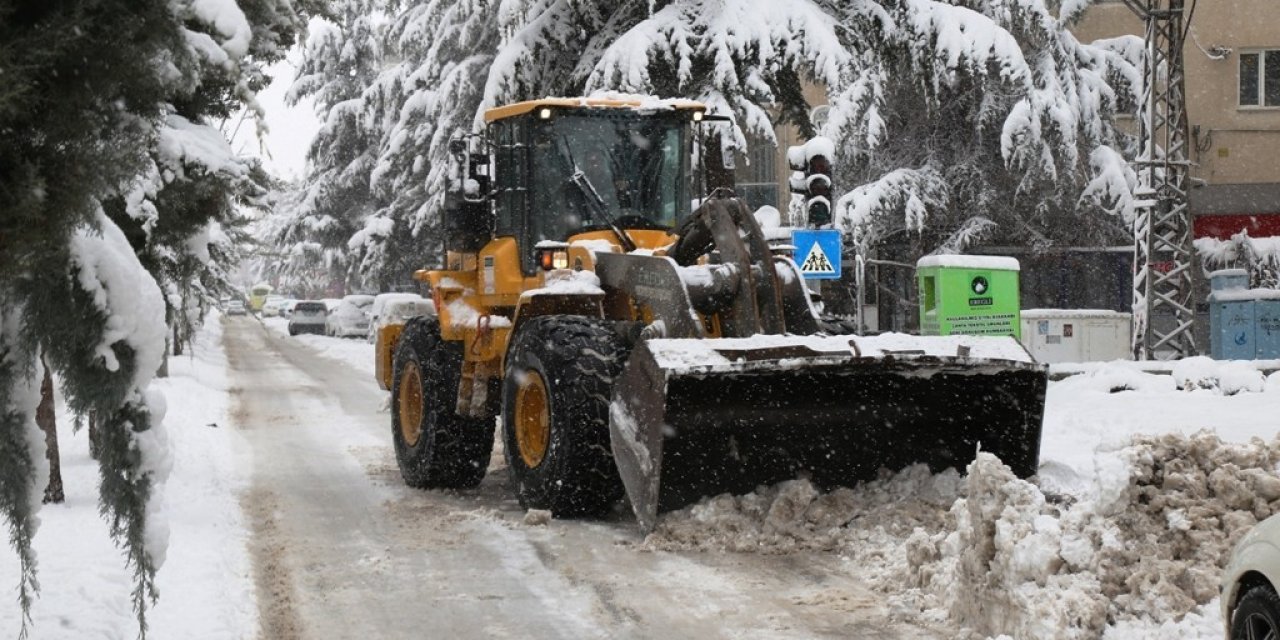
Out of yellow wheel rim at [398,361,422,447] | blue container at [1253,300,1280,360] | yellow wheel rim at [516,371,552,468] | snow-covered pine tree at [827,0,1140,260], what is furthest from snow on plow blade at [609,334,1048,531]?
blue container at [1253,300,1280,360]

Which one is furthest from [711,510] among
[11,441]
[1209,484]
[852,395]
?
[11,441]

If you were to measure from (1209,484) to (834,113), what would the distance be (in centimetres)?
1876

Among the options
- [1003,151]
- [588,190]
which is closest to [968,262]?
[588,190]

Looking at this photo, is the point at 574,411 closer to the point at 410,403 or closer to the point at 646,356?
the point at 646,356

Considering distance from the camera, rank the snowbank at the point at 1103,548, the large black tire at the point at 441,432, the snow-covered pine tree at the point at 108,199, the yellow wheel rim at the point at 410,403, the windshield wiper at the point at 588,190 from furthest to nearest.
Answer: the yellow wheel rim at the point at 410,403
the large black tire at the point at 441,432
the windshield wiper at the point at 588,190
the snowbank at the point at 1103,548
the snow-covered pine tree at the point at 108,199

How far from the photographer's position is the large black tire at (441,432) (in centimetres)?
1121

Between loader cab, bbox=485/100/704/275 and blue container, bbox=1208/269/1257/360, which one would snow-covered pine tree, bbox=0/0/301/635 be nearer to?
loader cab, bbox=485/100/704/275

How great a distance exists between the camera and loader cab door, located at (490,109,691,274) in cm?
1066

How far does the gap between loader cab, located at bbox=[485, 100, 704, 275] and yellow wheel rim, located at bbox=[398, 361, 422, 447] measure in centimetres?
183

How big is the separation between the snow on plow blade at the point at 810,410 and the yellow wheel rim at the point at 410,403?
350cm

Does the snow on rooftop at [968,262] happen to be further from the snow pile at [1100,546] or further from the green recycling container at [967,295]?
the snow pile at [1100,546]

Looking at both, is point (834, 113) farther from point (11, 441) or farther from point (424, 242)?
point (11, 441)

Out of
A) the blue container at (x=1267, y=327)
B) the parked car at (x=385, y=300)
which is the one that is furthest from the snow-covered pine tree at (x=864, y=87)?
the blue container at (x=1267, y=327)

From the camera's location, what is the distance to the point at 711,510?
8.48 metres
